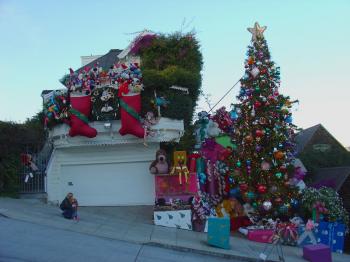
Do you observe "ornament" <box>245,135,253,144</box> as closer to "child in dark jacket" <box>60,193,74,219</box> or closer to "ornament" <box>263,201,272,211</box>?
"ornament" <box>263,201,272,211</box>

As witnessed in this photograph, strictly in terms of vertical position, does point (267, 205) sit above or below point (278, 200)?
below

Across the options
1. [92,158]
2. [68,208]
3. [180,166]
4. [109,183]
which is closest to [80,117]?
[92,158]

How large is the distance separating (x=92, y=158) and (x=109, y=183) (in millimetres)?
1110

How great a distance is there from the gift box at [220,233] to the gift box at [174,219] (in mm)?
2332

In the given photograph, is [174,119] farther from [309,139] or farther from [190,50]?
[309,139]

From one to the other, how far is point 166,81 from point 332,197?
6.75 metres

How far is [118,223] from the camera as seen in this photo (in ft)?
44.8

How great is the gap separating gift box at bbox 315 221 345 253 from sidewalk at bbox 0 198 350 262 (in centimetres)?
53

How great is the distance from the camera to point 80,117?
1597 cm

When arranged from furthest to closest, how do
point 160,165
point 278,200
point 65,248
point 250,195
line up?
point 160,165 → point 250,195 → point 278,200 → point 65,248

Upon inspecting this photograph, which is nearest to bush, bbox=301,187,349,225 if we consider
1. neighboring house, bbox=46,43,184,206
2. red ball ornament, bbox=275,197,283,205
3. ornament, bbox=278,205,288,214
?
ornament, bbox=278,205,288,214

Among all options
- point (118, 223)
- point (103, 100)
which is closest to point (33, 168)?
point (103, 100)

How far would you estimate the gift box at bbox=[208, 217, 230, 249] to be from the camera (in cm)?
1146

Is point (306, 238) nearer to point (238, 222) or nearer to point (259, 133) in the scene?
point (238, 222)
